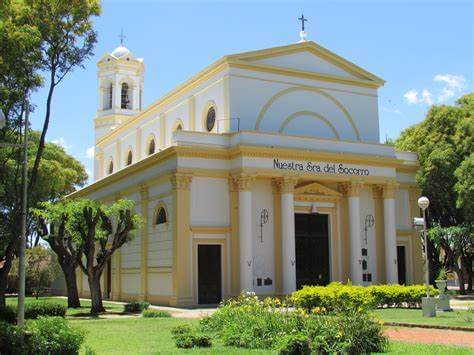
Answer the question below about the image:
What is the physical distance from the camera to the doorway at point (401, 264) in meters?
40.2

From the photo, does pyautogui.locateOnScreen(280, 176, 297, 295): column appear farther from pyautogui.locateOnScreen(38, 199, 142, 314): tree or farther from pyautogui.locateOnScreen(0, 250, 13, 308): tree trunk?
pyautogui.locateOnScreen(0, 250, 13, 308): tree trunk

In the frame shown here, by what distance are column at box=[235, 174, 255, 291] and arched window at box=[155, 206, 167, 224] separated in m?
4.68

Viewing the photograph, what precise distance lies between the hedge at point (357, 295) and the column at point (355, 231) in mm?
5756

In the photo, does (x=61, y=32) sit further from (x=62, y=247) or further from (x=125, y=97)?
(x=125, y=97)

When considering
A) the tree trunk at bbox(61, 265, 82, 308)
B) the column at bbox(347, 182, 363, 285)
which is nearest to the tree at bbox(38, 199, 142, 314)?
the tree trunk at bbox(61, 265, 82, 308)

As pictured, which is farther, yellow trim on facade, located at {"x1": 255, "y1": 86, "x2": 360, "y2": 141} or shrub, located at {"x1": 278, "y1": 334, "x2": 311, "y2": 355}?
yellow trim on facade, located at {"x1": 255, "y1": 86, "x2": 360, "y2": 141}

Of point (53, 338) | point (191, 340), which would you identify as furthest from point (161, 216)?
point (53, 338)

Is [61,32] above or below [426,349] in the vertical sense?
above

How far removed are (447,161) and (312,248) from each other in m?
10.2

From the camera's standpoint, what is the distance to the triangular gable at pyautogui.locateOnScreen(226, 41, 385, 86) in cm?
3647

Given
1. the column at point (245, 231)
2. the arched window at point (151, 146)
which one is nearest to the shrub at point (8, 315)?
the column at point (245, 231)

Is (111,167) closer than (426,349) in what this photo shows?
No

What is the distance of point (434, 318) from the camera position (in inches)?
870

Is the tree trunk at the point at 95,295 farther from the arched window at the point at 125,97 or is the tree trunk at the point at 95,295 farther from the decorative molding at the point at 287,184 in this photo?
the arched window at the point at 125,97
